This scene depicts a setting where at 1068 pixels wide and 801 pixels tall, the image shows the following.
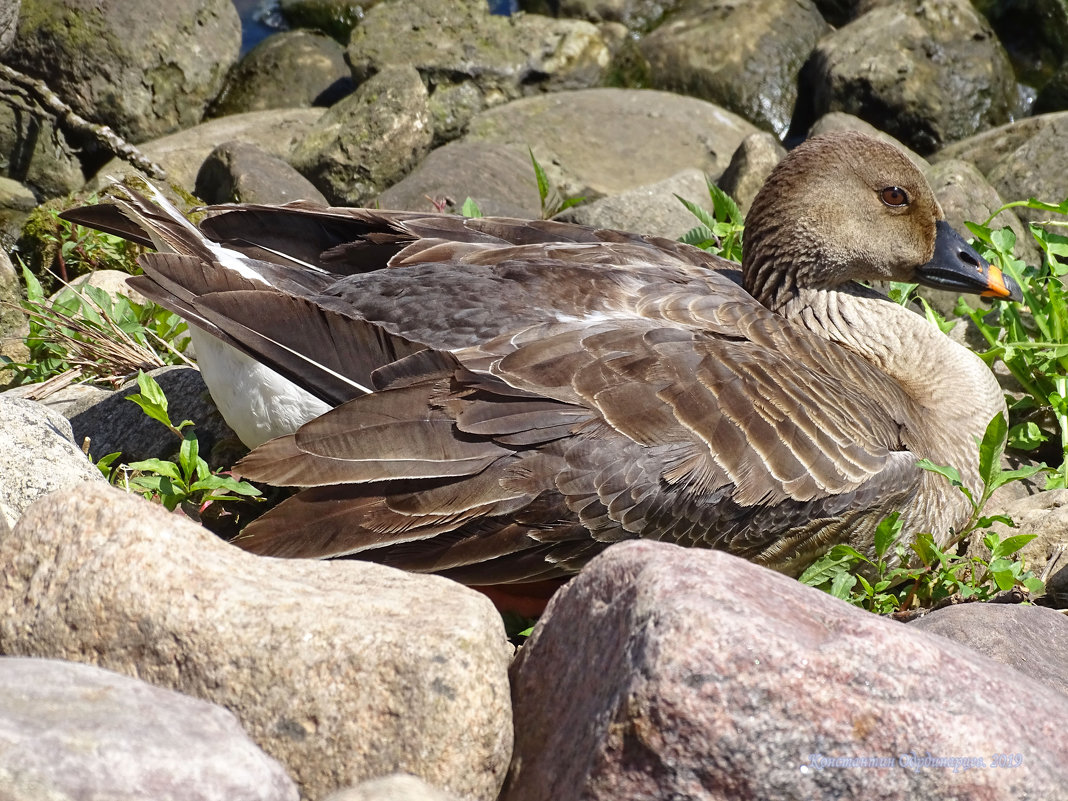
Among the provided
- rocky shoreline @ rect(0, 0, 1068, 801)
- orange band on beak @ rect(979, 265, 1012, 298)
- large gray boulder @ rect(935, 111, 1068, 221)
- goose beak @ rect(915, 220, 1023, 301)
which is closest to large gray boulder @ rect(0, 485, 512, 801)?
rocky shoreline @ rect(0, 0, 1068, 801)

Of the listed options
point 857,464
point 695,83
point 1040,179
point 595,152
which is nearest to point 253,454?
point 857,464

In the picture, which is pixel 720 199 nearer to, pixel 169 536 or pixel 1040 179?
pixel 1040 179

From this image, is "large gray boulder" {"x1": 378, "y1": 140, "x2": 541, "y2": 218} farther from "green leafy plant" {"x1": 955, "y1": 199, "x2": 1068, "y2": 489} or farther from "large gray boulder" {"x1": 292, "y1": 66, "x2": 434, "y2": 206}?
"green leafy plant" {"x1": 955, "y1": 199, "x2": 1068, "y2": 489}

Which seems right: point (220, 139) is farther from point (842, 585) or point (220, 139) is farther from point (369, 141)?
point (842, 585)

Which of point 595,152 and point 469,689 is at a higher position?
point 469,689

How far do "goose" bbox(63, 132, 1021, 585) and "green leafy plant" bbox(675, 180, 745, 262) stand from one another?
1089 mm

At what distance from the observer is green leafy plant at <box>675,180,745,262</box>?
602 cm

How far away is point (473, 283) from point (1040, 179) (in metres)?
4.60

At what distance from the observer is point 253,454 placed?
3918 mm

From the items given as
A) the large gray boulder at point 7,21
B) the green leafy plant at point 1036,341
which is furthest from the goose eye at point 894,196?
the large gray boulder at point 7,21

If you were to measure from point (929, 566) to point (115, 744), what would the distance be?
3.08 meters

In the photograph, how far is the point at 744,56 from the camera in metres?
11.4

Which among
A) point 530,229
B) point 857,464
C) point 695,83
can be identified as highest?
point 530,229

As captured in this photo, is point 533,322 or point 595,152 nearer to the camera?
point 533,322
